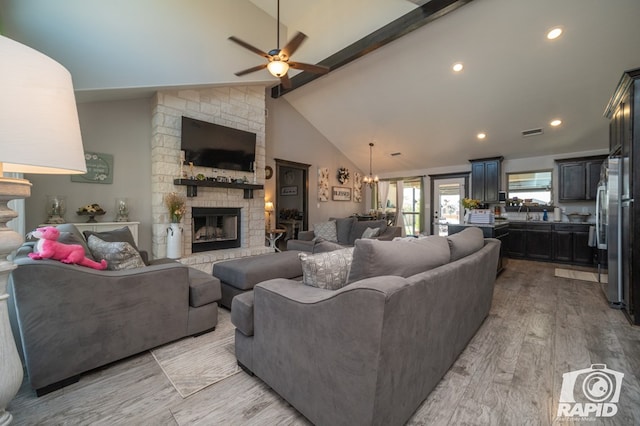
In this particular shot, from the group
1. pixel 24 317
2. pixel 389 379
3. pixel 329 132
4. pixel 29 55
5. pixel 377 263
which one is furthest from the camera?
pixel 329 132

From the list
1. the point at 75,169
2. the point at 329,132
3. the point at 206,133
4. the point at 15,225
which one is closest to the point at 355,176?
the point at 329,132

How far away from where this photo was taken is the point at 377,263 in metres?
1.32

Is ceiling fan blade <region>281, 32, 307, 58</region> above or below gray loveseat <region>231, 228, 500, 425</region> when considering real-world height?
above

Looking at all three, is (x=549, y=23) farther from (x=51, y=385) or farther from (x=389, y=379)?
(x=51, y=385)

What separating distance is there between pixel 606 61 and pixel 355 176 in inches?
230

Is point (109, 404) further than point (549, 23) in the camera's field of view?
No

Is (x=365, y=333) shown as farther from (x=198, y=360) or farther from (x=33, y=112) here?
(x=198, y=360)

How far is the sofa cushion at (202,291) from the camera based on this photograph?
2.22m

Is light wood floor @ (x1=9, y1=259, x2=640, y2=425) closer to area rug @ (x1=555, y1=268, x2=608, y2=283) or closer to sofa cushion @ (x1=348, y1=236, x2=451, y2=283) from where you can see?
sofa cushion @ (x1=348, y1=236, x2=451, y2=283)

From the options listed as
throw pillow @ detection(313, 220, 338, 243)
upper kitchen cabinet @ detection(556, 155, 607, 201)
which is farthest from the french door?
throw pillow @ detection(313, 220, 338, 243)

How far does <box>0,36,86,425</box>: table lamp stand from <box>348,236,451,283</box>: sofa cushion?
1.25 meters

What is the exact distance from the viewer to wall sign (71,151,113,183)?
3717 mm

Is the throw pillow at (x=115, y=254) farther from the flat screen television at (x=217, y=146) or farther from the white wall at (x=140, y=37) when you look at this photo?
the flat screen television at (x=217, y=146)

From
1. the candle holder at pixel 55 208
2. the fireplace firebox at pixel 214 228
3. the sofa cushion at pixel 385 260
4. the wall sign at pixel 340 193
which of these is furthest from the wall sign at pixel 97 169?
the wall sign at pixel 340 193
